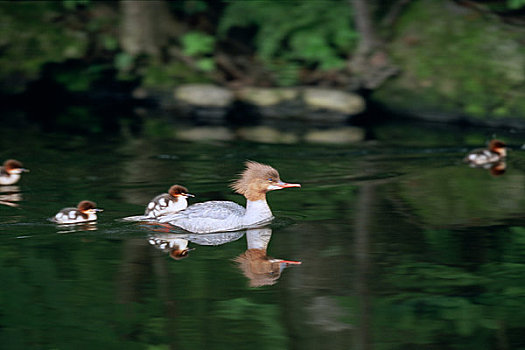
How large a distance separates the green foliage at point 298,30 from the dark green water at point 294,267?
5575 millimetres

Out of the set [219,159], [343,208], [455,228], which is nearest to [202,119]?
[219,159]

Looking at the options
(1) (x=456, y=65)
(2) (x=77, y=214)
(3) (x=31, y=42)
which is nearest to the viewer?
(2) (x=77, y=214)

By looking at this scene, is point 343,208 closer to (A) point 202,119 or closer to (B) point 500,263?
(B) point 500,263

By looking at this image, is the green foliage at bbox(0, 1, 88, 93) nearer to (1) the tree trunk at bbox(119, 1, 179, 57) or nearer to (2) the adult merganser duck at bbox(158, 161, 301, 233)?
(1) the tree trunk at bbox(119, 1, 179, 57)

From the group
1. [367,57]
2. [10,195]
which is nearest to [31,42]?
[367,57]

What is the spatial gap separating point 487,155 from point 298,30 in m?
6.86

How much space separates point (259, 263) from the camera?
25.5 feet

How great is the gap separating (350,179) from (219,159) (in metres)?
2.37

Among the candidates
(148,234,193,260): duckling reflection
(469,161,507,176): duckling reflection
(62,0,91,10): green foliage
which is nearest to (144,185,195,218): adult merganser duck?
(148,234,193,260): duckling reflection

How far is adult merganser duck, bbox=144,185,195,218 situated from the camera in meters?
9.13

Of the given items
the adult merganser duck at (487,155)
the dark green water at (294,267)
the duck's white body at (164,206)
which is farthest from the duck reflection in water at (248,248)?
the adult merganser duck at (487,155)

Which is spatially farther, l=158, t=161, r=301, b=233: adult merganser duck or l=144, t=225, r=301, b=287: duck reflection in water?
l=158, t=161, r=301, b=233: adult merganser duck

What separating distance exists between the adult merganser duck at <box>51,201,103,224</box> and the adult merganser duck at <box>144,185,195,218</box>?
568mm

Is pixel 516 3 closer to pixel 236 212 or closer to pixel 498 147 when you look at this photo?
pixel 498 147
